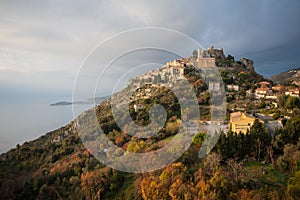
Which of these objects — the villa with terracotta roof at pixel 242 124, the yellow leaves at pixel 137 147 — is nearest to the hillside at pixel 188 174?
the yellow leaves at pixel 137 147

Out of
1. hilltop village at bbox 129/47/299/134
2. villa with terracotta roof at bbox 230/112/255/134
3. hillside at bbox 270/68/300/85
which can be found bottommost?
villa with terracotta roof at bbox 230/112/255/134

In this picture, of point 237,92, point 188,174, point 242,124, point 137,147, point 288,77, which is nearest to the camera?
point 188,174

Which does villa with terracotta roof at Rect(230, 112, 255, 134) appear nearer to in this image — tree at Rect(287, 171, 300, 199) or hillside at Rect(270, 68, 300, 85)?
tree at Rect(287, 171, 300, 199)

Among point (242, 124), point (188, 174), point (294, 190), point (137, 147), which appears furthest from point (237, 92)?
point (294, 190)

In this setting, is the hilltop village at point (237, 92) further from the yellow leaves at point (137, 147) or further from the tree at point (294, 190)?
the tree at point (294, 190)

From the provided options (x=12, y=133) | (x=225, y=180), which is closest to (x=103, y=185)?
(x=225, y=180)

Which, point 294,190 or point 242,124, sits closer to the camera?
point 294,190

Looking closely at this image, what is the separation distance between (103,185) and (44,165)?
6.33 m

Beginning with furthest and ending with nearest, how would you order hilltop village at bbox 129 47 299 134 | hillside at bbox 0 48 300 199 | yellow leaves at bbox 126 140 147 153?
hilltop village at bbox 129 47 299 134, yellow leaves at bbox 126 140 147 153, hillside at bbox 0 48 300 199

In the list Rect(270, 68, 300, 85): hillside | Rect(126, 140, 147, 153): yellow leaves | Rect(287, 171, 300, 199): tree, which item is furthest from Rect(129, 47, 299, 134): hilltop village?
Rect(270, 68, 300, 85): hillside

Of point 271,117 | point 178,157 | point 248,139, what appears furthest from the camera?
point 271,117

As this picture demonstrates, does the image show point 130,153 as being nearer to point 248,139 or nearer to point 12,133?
point 248,139

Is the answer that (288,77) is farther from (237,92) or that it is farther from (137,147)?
(137,147)

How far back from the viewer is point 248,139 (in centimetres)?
789
